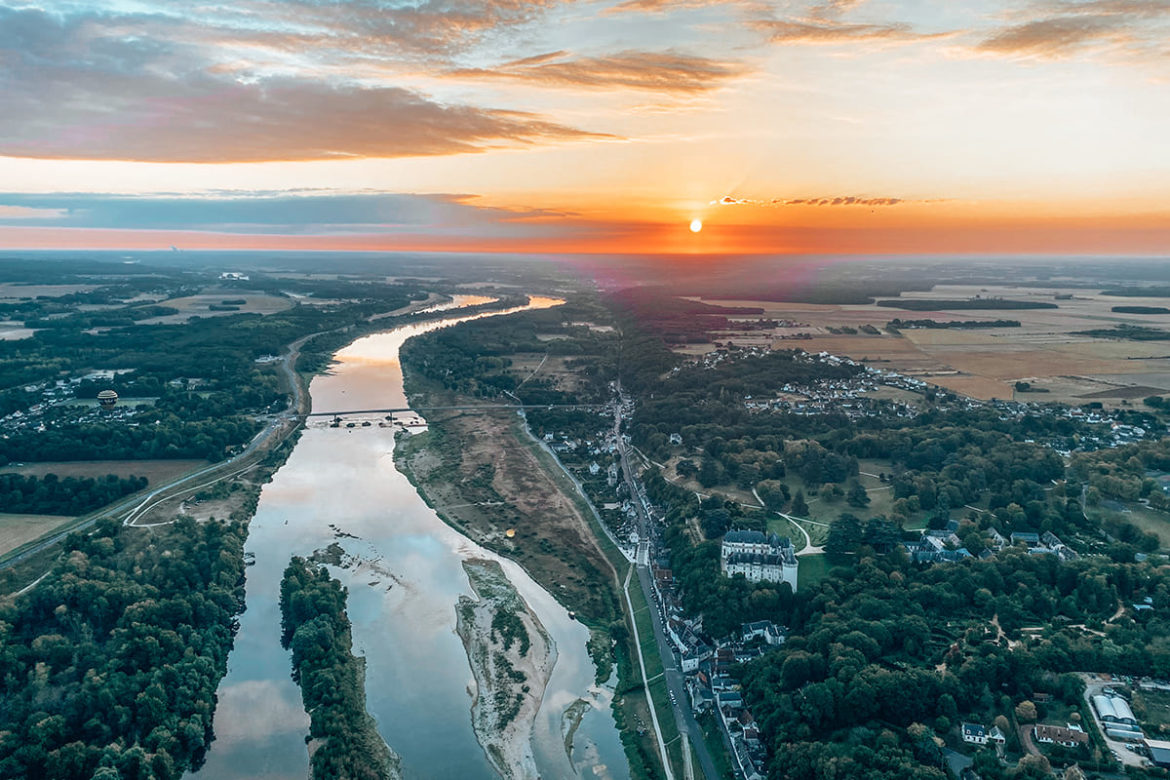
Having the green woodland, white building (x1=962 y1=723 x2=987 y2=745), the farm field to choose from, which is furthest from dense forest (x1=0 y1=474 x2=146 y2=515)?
the farm field

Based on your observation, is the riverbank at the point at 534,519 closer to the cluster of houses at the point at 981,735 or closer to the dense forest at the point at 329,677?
the dense forest at the point at 329,677

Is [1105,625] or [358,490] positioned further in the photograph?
[358,490]

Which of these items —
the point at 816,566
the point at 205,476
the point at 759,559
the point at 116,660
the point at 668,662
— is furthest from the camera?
the point at 205,476

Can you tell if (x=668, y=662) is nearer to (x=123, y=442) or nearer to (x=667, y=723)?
(x=667, y=723)

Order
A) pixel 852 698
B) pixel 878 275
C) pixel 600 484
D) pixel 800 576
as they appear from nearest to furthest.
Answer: pixel 852 698, pixel 800 576, pixel 600 484, pixel 878 275

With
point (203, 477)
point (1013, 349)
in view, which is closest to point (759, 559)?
point (203, 477)

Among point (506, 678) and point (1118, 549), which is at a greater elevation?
point (1118, 549)

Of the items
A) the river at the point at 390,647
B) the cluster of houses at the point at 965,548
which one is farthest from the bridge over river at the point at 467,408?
the cluster of houses at the point at 965,548

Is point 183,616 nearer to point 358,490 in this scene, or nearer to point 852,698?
point 358,490

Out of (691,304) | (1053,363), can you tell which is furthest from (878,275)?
(1053,363)
